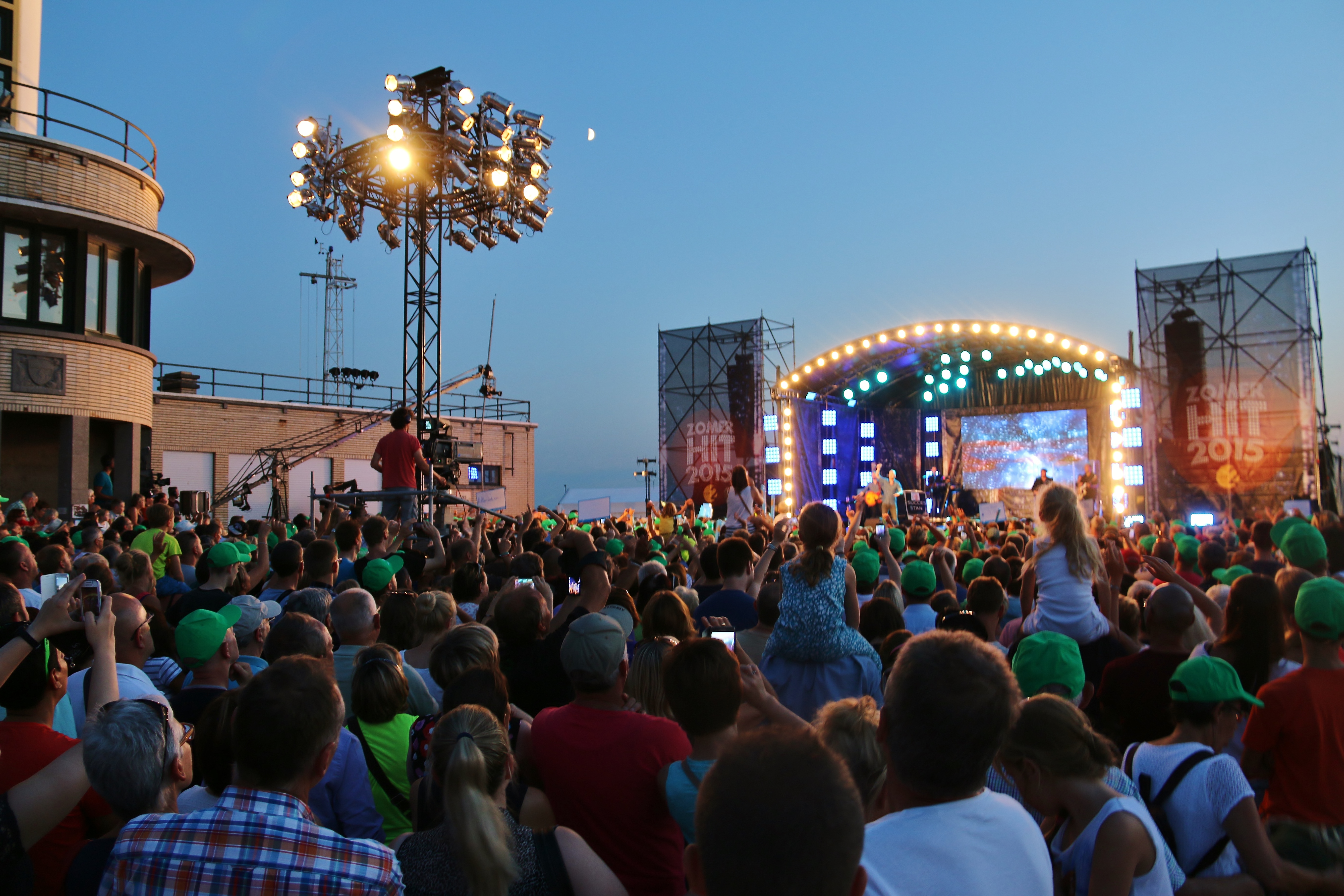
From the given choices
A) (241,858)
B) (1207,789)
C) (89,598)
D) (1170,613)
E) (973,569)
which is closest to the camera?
(241,858)

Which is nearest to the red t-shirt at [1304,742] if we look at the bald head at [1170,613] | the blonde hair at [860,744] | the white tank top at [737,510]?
the bald head at [1170,613]

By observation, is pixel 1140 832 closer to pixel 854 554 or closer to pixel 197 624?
pixel 197 624

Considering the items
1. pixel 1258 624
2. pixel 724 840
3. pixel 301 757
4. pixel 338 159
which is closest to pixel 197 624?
pixel 301 757

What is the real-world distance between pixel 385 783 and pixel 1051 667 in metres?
2.21

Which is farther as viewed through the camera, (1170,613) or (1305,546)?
(1305,546)

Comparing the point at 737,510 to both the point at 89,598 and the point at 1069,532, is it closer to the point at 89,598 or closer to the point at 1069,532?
the point at 1069,532

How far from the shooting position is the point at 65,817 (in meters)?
2.24

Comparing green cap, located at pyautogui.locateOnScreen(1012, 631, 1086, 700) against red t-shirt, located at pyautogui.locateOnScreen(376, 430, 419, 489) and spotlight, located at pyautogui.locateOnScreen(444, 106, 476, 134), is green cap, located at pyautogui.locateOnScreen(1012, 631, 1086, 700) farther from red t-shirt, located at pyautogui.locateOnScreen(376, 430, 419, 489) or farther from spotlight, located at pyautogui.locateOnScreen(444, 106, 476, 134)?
spotlight, located at pyautogui.locateOnScreen(444, 106, 476, 134)

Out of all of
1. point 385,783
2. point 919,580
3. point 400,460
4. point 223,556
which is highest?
point 400,460

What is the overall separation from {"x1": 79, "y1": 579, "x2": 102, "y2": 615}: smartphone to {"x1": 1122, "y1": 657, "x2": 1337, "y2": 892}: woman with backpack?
3.21 metres

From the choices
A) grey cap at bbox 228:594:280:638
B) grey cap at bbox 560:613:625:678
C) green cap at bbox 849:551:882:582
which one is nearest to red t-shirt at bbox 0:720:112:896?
grey cap at bbox 228:594:280:638

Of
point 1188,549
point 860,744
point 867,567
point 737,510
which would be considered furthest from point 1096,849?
point 737,510

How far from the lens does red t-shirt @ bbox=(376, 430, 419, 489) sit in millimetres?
9047

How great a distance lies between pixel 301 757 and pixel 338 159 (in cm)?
1520
